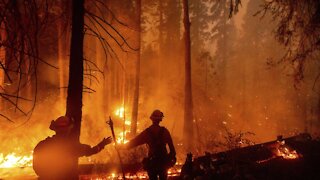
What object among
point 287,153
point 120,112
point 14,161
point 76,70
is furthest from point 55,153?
point 120,112

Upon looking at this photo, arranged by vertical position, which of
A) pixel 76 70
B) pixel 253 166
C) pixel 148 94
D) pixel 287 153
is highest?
pixel 148 94

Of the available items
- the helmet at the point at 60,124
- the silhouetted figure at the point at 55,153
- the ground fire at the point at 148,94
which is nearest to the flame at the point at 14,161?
the ground fire at the point at 148,94

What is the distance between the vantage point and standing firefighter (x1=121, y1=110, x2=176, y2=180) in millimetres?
7035

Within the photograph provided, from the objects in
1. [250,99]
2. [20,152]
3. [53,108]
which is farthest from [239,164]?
[250,99]

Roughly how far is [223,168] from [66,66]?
1542cm

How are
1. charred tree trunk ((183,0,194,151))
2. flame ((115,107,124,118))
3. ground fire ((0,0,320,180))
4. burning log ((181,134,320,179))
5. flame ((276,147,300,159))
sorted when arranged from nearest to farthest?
ground fire ((0,0,320,180)) < burning log ((181,134,320,179)) < flame ((276,147,300,159)) < charred tree trunk ((183,0,194,151)) < flame ((115,107,124,118))

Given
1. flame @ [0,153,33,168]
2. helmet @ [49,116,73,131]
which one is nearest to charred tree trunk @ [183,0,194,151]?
flame @ [0,153,33,168]

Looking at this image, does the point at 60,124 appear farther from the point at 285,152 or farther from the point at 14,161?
the point at 14,161

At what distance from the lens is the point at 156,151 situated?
714 cm

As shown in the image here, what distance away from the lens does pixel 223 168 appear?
8.02 metres

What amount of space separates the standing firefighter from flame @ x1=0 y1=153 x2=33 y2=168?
7.93 m

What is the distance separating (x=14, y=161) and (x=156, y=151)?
9222mm

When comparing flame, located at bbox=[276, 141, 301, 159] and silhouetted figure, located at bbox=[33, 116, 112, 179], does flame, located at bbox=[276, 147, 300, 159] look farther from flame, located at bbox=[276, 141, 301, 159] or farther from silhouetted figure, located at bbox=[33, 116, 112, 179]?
silhouetted figure, located at bbox=[33, 116, 112, 179]

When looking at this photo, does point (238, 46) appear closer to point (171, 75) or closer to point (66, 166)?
point (171, 75)
